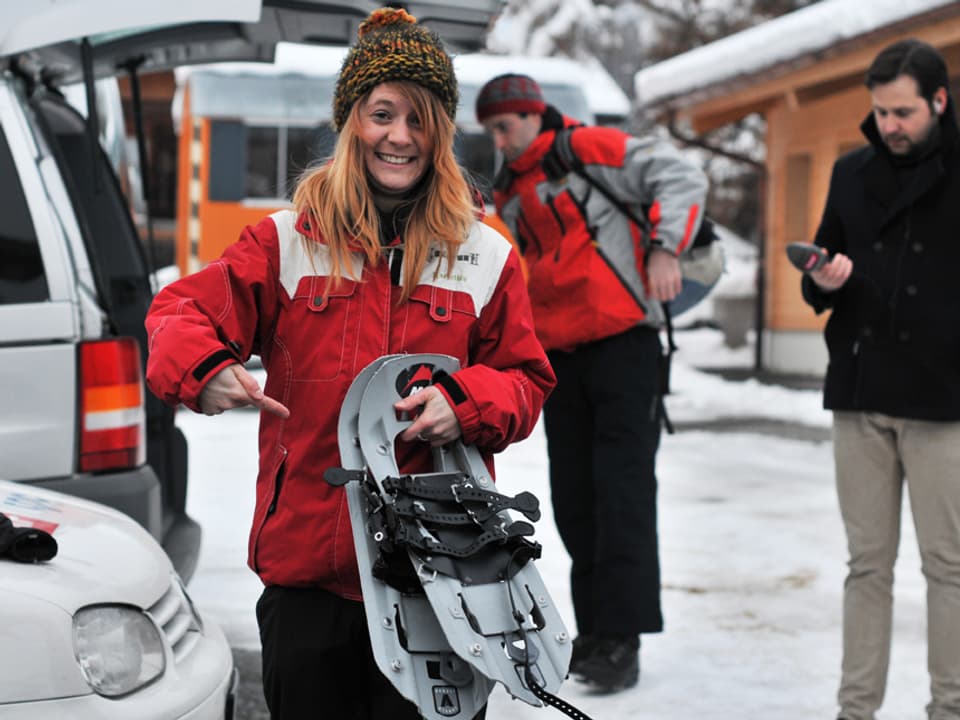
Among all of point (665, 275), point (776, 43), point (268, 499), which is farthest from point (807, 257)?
point (776, 43)

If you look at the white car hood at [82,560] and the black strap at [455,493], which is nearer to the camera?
the black strap at [455,493]

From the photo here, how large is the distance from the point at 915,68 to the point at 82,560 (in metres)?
2.47

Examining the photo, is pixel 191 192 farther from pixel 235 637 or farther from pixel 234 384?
pixel 234 384

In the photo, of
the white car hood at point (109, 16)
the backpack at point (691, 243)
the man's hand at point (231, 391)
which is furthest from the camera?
the backpack at point (691, 243)

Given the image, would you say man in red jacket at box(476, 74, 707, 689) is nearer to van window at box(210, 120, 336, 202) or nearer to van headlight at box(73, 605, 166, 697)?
van headlight at box(73, 605, 166, 697)

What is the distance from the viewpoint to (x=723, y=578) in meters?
5.85

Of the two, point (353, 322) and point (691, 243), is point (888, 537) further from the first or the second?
point (353, 322)

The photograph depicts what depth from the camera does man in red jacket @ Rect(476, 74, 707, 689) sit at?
421 centimetres

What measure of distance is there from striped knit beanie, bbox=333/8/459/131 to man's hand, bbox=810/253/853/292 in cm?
146

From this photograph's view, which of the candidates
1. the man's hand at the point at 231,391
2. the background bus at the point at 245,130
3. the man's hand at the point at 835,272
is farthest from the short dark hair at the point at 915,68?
the background bus at the point at 245,130

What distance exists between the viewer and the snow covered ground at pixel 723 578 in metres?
4.23

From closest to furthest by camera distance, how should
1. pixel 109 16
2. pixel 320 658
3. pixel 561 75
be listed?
pixel 320 658 < pixel 109 16 < pixel 561 75

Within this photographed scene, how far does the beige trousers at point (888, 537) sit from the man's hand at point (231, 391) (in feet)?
6.96

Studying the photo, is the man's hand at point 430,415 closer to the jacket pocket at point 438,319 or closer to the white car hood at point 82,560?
the jacket pocket at point 438,319
